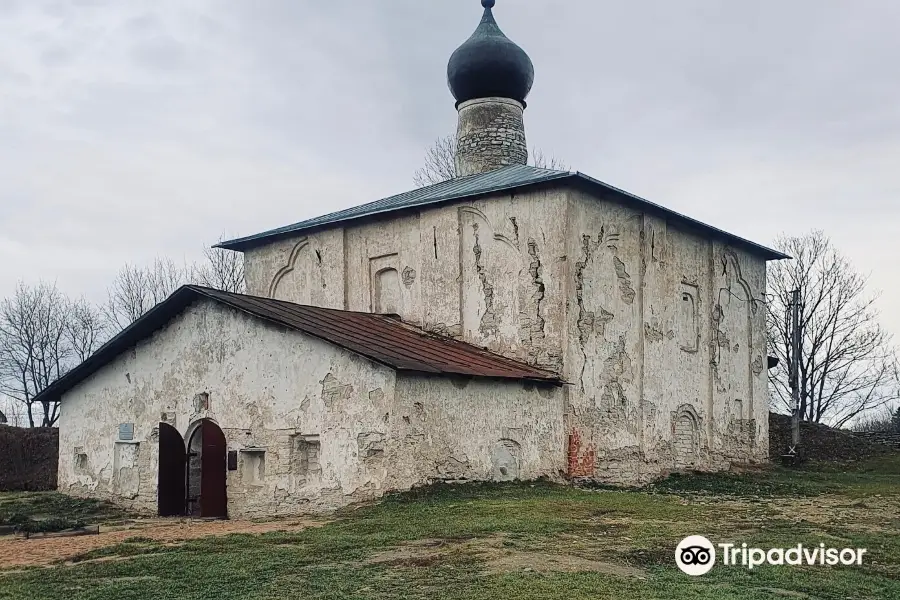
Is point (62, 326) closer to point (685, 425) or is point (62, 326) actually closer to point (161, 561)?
point (685, 425)

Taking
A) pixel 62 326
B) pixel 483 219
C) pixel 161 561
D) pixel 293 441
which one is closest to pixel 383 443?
pixel 293 441

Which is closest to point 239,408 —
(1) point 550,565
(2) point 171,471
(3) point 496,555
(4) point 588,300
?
(2) point 171,471

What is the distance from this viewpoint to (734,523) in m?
9.62

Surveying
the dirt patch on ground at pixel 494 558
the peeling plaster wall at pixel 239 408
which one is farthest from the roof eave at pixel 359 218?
the dirt patch on ground at pixel 494 558

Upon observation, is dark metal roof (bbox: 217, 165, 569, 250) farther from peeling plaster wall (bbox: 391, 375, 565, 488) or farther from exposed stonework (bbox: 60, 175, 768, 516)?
peeling plaster wall (bbox: 391, 375, 565, 488)

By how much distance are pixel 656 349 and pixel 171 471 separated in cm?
813

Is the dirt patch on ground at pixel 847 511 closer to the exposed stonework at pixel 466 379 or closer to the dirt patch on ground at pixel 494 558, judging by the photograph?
the exposed stonework at pixel 466 379

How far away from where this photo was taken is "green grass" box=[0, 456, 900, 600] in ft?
21.7

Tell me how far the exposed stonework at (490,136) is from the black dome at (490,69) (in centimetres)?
21

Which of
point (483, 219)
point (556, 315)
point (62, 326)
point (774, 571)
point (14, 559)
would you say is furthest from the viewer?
point (62, 326)

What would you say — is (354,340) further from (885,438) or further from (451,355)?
(885,438)

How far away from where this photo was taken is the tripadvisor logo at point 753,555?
7.41 m

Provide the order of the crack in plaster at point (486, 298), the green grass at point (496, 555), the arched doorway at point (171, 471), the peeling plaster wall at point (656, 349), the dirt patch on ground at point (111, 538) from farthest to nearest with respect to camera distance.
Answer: the crack in plaster at point (486, 298), the peeling plaster wall at point (656, 349), the arched doorway at point (171, 471), the dirt patch on ground at point (111, 538), the green grass at point (496, 555)

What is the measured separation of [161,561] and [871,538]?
624 centimetres
